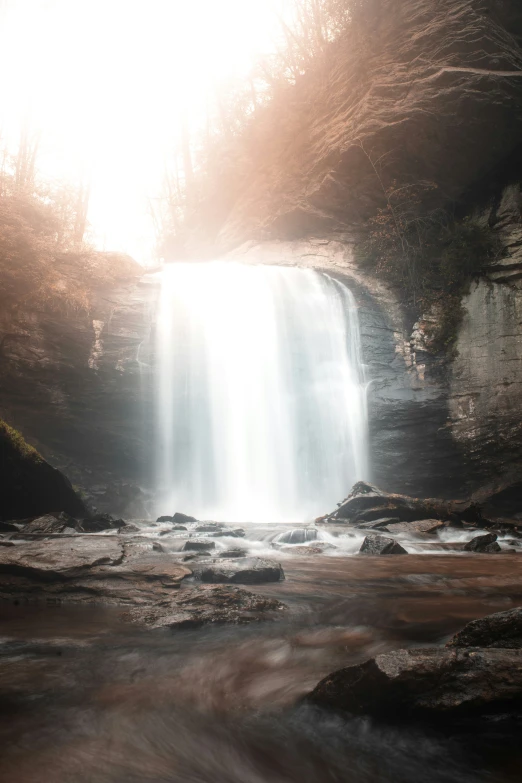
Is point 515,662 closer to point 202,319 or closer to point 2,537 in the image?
point 2,537

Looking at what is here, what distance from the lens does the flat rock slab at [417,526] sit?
10.2 meters

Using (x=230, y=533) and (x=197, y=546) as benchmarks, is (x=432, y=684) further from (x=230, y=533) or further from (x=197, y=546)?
(x=230, y=533)

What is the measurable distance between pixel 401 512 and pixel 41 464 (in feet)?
28.1

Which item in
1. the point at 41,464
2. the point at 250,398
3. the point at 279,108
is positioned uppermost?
the point at 279,108

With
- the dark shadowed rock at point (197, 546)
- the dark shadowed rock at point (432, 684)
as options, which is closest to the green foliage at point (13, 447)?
the dark shadowed rock at point (197, 546)

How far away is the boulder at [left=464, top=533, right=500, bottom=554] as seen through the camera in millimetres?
8273

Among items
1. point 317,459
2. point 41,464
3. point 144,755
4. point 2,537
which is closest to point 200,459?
point 317,459

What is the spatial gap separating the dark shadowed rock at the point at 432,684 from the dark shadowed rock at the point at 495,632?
15.0 inches

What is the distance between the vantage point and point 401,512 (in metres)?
11.5

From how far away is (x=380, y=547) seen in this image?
25.5 feet

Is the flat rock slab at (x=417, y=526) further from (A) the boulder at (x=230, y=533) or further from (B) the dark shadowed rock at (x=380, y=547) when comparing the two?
(A) the boulder at (x=230, y=533)

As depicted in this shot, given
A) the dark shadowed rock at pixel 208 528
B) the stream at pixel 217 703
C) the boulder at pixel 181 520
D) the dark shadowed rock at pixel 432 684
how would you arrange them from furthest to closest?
the boulder at pixel 181 520 < the dark shadowed rock at pixel 208 528 < the dark shadowed rock at pixel 432 684 < the stream at pixel 217 703

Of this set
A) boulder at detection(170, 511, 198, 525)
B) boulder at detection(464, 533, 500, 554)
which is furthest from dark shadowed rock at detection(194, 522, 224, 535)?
boulder at detection(464, 533, 500, 554)

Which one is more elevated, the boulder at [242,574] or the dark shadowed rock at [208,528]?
the boulder at [242,574]
